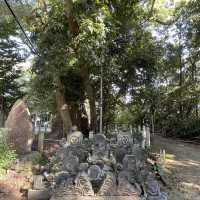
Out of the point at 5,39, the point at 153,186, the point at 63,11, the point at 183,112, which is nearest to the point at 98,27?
the point at 63,11

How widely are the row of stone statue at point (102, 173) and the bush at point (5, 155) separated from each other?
4.09ft

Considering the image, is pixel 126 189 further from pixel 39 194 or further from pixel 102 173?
pixel 39 194

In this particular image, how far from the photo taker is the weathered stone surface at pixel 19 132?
10141 millimetres

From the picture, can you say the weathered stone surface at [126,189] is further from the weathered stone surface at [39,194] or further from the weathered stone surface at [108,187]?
the weathered stone surface at [39,194]

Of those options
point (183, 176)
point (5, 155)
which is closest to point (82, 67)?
point (5, 155)

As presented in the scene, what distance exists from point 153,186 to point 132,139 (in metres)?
4.24

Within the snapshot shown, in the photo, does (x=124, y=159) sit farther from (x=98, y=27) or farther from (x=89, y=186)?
A: (x=98, y=27)

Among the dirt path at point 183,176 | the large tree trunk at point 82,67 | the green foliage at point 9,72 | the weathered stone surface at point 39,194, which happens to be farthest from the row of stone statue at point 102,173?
the green foliage at point 9,72

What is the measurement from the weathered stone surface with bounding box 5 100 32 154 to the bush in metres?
0.41

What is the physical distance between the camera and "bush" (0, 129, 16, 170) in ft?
29.1

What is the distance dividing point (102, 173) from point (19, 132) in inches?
158

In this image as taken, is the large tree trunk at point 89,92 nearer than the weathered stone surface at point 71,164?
No

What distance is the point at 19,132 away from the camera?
10258 millimetres

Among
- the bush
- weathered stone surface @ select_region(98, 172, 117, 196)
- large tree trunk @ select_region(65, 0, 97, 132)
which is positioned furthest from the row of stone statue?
large tree trunk @ select_region(65, 0, 97, 132)
